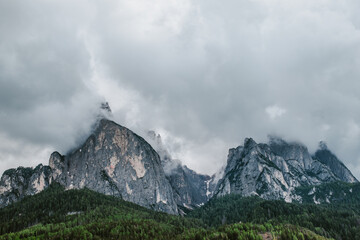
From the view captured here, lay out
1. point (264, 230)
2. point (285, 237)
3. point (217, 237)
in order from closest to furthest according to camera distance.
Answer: point (285, 237) < point (217, 237) < point (264, 230)

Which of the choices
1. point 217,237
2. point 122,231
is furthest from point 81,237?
point 217,237

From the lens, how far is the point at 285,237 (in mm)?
170875

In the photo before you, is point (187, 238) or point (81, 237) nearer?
point (81, 237)

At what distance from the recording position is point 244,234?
594 ft

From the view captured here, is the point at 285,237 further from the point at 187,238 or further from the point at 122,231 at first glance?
the point at 122,231

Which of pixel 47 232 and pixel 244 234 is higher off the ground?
pixel 47 232

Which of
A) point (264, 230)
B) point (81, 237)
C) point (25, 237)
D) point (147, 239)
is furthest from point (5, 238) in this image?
point (264, 230)

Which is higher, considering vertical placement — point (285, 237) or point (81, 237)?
point (81, 237)

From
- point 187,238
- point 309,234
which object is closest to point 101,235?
point 187,238

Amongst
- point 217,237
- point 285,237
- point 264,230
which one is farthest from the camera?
point 264,230

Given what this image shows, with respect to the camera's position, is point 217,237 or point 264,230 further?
point 264,230

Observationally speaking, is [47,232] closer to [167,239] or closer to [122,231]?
[122,231]

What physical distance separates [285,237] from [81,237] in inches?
5037

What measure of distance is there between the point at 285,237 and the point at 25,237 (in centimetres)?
16575
